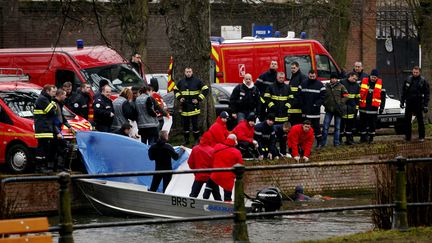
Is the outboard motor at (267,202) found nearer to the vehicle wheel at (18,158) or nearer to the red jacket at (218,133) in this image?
the red jacket at (218,133)

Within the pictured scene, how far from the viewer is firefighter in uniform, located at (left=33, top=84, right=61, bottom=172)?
70.2 ft

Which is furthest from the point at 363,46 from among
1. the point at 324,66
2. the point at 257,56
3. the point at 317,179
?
the point at 317,179

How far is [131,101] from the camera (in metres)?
23.5

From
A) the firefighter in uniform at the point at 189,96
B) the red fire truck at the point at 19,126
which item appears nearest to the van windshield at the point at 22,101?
the red fire truck at the point at 19,126

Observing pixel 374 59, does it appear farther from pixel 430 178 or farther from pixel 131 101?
pixel 430 178

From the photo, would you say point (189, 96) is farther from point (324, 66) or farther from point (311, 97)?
point (324, 66)

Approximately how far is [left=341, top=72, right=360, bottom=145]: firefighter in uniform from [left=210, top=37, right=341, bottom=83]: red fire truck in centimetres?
560

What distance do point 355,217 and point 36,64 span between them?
1071 cm

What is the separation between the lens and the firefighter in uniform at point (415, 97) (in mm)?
26844

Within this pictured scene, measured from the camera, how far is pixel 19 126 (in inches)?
896

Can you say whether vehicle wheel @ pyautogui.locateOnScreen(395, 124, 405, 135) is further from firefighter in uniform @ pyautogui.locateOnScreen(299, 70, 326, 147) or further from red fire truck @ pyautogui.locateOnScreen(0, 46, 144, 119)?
red fire truck @ pyautogui.locateOnScreen(0, 46, 144, 119)

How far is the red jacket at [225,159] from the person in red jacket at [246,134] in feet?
12.1

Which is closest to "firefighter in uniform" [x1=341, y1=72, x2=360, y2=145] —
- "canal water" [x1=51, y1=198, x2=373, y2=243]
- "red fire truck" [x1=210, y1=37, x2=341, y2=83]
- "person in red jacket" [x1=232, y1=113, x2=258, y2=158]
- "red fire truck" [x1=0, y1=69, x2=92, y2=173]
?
"person in red jacket" [x1=232, y1=113, x2=258, y2=158]

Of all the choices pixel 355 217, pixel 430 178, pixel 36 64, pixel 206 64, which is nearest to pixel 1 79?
pixel 36 64
